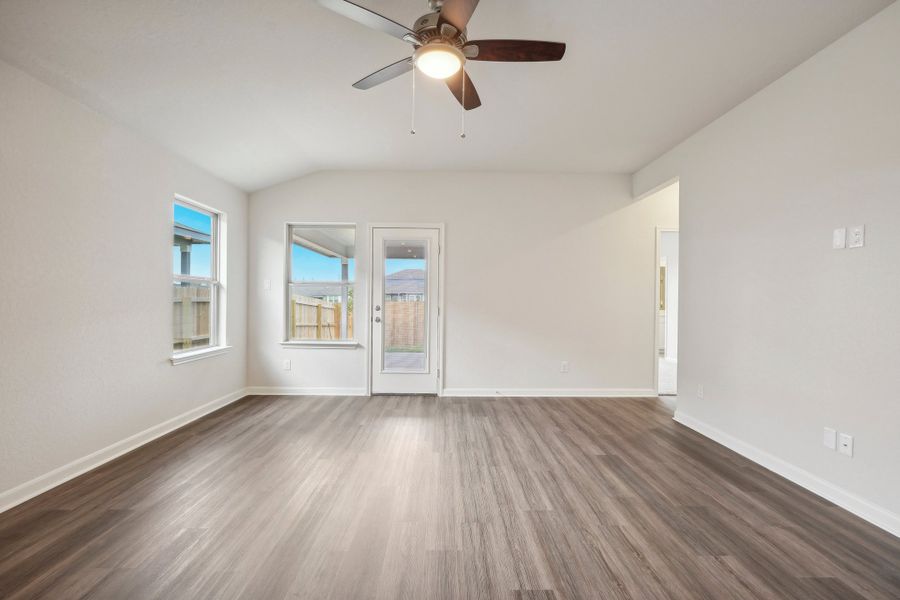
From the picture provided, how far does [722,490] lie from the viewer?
2.34 meters

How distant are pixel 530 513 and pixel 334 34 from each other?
291 cm

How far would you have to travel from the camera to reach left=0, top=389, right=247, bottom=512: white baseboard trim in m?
2.12

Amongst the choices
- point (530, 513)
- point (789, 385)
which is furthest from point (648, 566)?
point (789, 385)

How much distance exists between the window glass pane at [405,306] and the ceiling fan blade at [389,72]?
2.49 meters

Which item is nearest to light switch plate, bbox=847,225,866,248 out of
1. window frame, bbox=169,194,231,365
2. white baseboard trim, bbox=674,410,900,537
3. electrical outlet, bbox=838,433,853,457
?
electrical outlet, bbox=838,433,853,457

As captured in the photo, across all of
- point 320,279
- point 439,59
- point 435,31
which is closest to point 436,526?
point 439,59

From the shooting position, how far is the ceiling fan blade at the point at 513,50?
5.95ft

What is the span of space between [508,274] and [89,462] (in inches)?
157

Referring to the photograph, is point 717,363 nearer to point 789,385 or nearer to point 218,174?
point 789,385

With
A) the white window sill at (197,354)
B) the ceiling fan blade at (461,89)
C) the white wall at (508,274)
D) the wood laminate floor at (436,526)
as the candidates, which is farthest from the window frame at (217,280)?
the ceiling fan blade at (461,89)

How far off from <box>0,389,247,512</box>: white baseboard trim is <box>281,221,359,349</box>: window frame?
110cm

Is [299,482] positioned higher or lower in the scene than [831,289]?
lower

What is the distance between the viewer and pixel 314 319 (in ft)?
15.3

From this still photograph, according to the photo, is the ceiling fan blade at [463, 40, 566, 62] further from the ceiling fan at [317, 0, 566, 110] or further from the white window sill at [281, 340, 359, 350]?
the white window sill at [281, 340, 359, 350]
